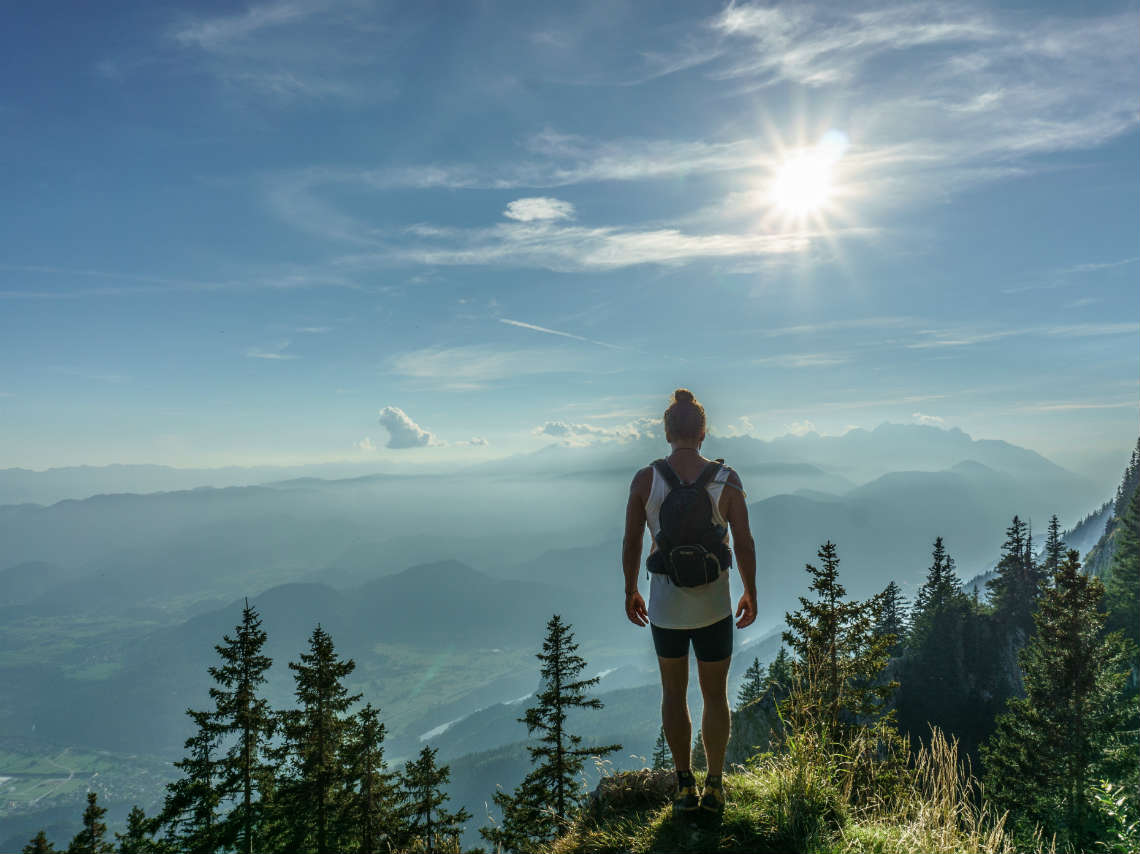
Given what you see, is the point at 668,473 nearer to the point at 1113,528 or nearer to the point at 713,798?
the point at 713,798

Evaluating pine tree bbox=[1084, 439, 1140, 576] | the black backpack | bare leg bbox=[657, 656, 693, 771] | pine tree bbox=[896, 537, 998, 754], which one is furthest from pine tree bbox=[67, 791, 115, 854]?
pine tree bbox=[1084, 439, 1140, 576]

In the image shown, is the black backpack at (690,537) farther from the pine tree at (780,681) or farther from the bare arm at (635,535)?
the pine tree at (780,681)

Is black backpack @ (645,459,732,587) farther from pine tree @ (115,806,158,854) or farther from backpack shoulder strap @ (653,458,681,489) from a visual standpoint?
pine tree @ (115,806,158,854)

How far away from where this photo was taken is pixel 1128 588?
38.6 metres

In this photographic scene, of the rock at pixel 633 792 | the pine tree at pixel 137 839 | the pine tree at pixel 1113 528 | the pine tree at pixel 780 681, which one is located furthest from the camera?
the pine tree at pixel 1113 528

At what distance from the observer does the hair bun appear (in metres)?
5.31

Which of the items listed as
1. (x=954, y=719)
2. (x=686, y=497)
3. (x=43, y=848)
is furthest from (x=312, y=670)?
(x=954, y=719)

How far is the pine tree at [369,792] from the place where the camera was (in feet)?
58.4

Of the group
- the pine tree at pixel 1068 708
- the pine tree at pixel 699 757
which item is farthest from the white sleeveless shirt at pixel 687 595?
the pine tree at pixel 1068 708

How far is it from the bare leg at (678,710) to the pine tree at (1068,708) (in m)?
21.3

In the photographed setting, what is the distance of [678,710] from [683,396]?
118 inches

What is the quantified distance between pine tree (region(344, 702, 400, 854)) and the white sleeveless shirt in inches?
656

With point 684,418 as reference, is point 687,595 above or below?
below

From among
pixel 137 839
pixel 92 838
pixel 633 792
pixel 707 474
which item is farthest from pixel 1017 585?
pixel 92 838
